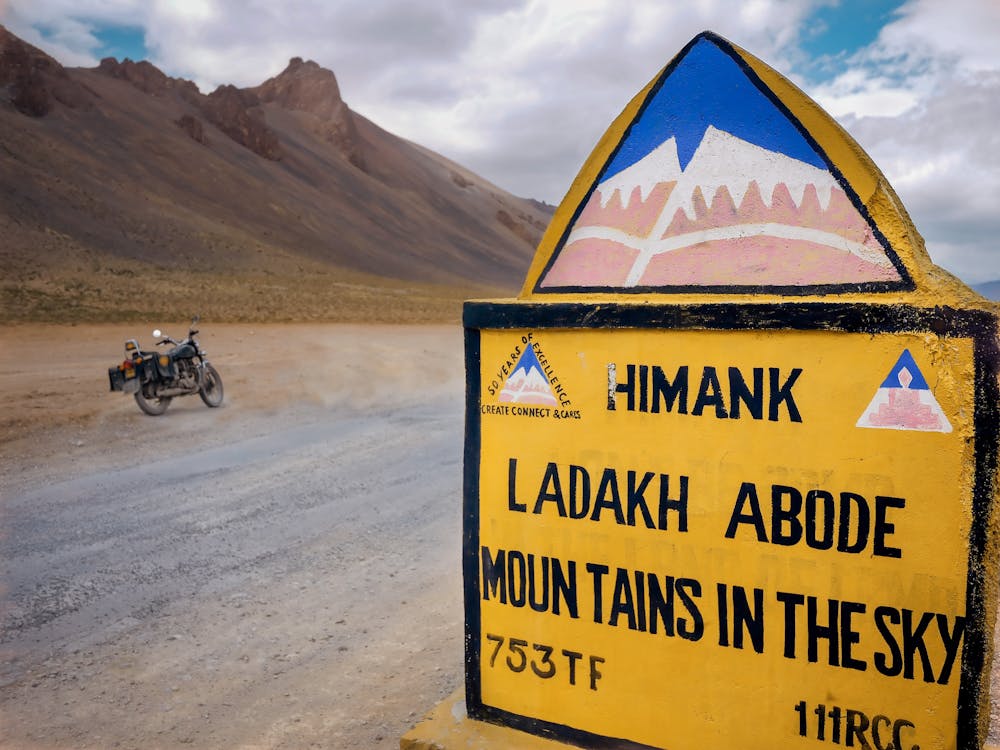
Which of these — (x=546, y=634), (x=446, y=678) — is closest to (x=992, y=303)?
(x=546, y=634)

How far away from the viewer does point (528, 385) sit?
193 cm

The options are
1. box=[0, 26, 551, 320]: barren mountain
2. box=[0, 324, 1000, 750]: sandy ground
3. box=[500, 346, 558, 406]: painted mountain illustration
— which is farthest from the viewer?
box=[0, 26, 551, 320]: barren mountain

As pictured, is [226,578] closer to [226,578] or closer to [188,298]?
[226,578]

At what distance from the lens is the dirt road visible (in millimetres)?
3236

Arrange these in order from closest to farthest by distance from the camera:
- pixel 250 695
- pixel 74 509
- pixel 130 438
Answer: pixel 250 695 → pixel 74 509 → pixel 130 438

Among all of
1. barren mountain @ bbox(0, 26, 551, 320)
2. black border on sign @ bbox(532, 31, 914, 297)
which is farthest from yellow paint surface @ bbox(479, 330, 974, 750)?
barren mountain @ bbox(0, 26, 551, 320)

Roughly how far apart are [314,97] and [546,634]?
398ft

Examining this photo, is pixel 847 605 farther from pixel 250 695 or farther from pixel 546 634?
pixel 250 695

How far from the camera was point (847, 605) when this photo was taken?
164cm

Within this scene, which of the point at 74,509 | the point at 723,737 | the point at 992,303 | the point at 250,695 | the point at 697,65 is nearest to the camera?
the point at 992,303

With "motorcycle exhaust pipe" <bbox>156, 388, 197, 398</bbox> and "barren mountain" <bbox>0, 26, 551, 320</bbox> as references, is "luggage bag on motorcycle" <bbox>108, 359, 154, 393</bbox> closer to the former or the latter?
"motorcycle exhaust pipe" <bbox>156, 388, 197, 398</bbox>

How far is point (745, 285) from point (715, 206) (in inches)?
8.4

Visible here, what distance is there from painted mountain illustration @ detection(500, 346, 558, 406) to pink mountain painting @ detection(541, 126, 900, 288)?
0.78ft

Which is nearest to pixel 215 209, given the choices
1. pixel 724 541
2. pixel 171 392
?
pixel 171 392
